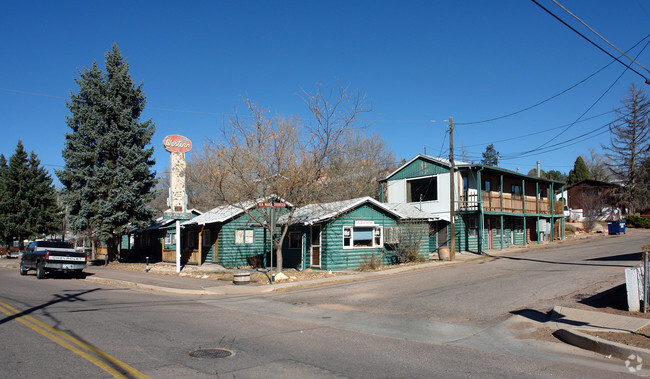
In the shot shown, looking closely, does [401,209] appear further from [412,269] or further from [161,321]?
[161,321]

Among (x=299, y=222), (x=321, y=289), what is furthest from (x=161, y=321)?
(x=299, y=222)

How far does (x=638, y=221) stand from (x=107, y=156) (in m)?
50.8

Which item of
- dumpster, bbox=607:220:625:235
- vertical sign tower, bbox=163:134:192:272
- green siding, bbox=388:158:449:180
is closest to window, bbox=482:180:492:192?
green siding, bbox=388:158:449:180

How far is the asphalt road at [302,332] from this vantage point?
6520mm

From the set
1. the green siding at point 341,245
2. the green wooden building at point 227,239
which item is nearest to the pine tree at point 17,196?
the green wooden building at point 227,239

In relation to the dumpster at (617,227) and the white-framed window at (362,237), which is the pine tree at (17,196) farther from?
the dumpster at (617,227)

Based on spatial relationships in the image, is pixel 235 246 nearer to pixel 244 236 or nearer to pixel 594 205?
pixel 244 236

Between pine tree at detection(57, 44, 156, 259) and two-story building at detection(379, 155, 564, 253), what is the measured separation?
1839cm

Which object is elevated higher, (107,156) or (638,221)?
(107,156)

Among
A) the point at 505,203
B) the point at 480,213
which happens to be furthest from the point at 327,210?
the point at 505,203

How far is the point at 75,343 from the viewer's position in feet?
25.5

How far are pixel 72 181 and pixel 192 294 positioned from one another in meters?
20.2

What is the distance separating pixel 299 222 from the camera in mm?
22812

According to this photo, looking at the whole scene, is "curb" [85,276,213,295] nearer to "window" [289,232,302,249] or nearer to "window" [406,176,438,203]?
"window" [289,232,302,249]
